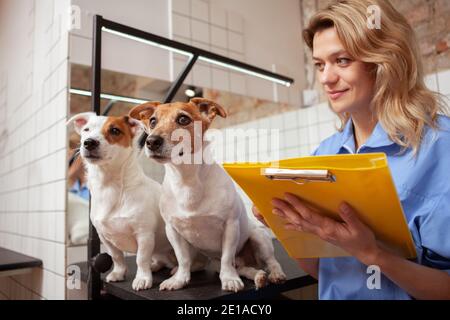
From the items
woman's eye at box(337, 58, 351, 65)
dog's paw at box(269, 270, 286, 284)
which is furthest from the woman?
dog's paw at box(269, 270, 286, 284)

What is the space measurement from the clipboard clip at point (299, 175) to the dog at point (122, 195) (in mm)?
397

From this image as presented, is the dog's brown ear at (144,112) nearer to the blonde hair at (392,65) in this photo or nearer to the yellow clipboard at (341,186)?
the yellow clipboard at (341,186)

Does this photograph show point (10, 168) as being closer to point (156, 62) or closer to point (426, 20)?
point (156, 62)

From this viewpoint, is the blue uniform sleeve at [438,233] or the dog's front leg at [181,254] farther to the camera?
the dog's front leg at [181,254]

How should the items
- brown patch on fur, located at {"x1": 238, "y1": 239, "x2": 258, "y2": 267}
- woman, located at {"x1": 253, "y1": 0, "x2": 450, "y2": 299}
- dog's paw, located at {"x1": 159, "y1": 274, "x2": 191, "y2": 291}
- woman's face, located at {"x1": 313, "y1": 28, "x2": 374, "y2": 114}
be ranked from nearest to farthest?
woman, located at {"x1": 253, "y1": 0, "x2": 450, "y2": 299} < woman's face, located at {"x1": 313, "y1": 28, "x2": 374, "y2": 114} < dog's paw, located at {"x1": 159, "y1": 274, "x2": 191, "y2": 291} < brown patch on fur, located at {"x1": 238, "y1": 239, "x2": 258, "y2": 267}

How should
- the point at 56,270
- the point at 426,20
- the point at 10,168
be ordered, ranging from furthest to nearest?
1. the point at 10,168
2. the point at 426,20
3. the point at 56,270

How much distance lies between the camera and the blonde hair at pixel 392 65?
63 centimetres

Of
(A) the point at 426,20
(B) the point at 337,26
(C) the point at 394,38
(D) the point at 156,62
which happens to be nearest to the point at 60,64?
(D) the point at 156,62

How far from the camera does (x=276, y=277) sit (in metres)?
0.84

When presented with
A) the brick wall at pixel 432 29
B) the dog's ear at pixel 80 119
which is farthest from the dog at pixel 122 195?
the brick wall at pixel 432 29

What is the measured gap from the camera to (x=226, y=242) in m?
0.79

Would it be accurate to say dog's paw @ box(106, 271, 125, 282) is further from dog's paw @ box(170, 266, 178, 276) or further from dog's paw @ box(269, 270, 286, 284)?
dog's paw @ box(269, 270, 286, 284)

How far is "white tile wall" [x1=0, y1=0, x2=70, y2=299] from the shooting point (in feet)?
3.61
